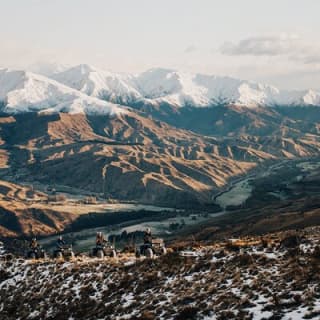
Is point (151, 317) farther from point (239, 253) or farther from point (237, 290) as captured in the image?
point (239, 253)

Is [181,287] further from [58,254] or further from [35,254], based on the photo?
[35,254]

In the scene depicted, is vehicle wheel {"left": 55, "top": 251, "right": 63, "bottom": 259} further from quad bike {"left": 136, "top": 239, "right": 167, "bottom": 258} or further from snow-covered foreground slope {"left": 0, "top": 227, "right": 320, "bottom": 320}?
snow-covered foreground slope {"left": 0, "top": 227, "right": 320, "bottom": 320}

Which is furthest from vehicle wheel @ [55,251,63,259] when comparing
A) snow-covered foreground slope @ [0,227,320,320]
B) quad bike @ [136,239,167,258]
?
snow-covered foreground slope @ [0,227,320,320]

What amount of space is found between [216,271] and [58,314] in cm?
1557

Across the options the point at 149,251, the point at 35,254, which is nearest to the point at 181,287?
the point at 149,251

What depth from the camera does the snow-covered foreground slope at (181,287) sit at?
41750mm

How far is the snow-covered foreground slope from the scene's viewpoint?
41750 mm

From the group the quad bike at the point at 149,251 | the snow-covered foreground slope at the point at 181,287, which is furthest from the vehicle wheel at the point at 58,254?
the snow-covered foreground slope at the point at 181,287

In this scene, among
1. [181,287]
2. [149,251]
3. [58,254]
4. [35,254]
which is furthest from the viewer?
[35,254]

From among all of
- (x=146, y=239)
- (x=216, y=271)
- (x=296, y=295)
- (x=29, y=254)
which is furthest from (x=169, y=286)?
(x=29, y=254)

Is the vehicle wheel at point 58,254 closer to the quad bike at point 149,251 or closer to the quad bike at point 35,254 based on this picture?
the quad bike at point 35,254

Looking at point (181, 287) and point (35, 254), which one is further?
point (35, 254)

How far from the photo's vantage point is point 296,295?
134 ft

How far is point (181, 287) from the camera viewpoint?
50.3 m
